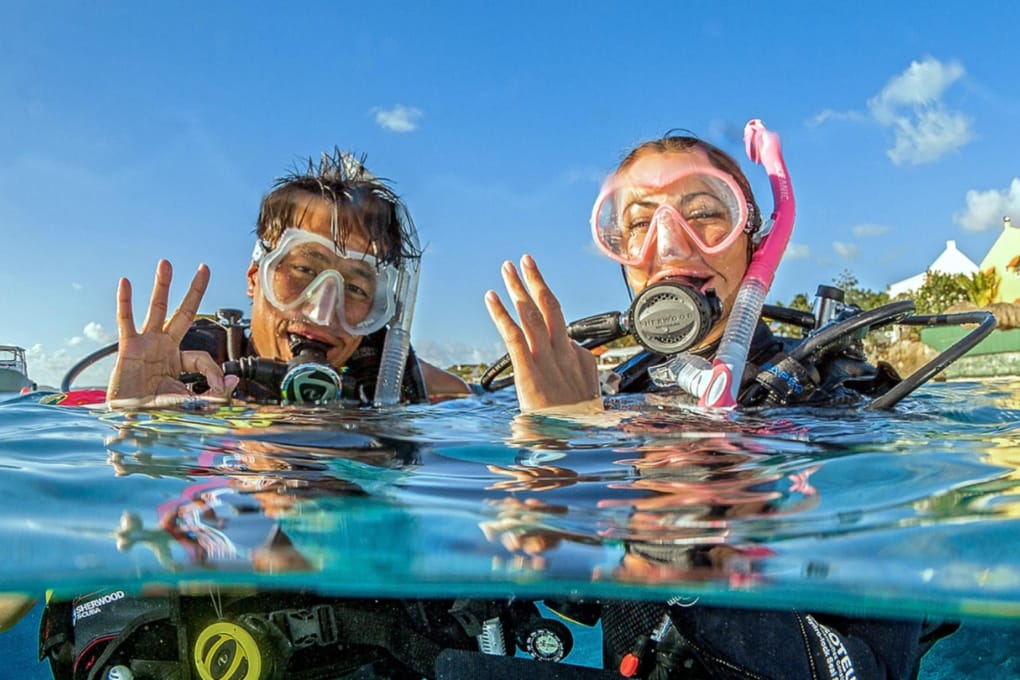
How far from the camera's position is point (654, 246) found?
4.17m

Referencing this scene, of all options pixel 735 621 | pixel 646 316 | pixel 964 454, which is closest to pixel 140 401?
pixel 646 316

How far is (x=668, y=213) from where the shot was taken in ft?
13.6

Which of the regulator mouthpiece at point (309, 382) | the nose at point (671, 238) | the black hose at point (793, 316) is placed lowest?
the regulator mouthpiece at point (309, 382)

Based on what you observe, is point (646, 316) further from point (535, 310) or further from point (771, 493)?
point (771, 493)

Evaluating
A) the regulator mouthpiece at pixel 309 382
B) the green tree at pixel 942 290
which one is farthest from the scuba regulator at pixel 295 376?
the green tree at pixel 942 290

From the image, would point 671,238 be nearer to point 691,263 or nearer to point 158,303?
point 691,263

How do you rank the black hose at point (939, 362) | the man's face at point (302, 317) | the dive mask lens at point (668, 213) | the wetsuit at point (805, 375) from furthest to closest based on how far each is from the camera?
1. the man's face at point (302, 317)
2. the dive mask lens at point (668, 213)
3. the wetsuit at point (805, 375)
4. the black hose at point (939, 362)

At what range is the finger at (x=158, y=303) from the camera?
3924mm

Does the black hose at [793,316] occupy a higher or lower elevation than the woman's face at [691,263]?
lower

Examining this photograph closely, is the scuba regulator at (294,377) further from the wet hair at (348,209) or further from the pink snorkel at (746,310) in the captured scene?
the pink snorkel at (746,310)

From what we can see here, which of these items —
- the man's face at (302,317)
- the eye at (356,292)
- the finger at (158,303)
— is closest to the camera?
the finger at (158,303)

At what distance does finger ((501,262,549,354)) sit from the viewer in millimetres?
3297

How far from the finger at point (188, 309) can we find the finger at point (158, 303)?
0.27ft

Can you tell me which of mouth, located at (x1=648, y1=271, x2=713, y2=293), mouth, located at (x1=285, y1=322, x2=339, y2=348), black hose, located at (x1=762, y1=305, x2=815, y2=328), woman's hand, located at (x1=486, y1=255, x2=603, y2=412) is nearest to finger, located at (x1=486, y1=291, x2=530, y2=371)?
woman's hand, located at (x1=486, y1=255, x2=603, y2=412)
